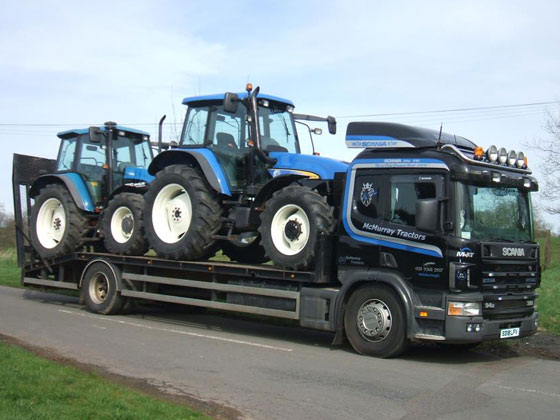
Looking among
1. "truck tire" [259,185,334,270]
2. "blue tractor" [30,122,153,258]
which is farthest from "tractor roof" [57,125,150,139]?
"truck tire" [259,185,334,270]

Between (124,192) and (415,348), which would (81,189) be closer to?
(124,192)

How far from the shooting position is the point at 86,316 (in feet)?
42.8

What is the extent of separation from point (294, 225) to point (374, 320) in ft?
6.43

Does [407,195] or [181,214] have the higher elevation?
[407,195]

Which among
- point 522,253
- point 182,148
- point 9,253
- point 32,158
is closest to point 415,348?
point 522,253

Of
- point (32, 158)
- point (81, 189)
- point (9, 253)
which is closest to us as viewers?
point (81, 189)

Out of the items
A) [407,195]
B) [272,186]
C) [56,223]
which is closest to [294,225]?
[272,186]

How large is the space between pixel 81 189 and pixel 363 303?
7548 mm

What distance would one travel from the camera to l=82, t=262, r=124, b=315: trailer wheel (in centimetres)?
1316

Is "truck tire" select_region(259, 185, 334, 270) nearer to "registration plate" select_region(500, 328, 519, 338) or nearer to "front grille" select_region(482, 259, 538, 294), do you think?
"front grille" select_region(482, 259, 538, 294)

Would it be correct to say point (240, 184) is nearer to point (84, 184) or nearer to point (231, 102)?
point (231, 102)

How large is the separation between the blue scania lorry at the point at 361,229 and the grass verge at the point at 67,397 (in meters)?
3.60

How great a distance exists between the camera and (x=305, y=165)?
1102cm

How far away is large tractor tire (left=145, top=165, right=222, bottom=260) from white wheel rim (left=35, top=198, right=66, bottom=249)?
3.43 metres
